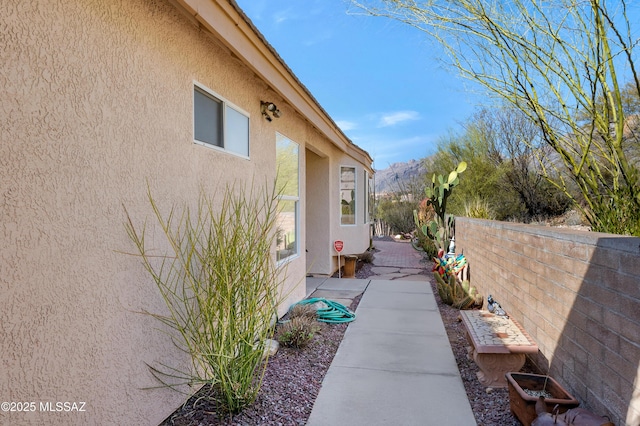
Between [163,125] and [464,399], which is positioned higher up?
[163,125]

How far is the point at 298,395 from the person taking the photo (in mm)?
3963

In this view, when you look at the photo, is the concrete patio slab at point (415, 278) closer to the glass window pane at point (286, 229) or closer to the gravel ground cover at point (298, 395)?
the glass window pane at point (286, 229)

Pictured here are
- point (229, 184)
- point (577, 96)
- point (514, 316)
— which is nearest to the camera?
point (577, 96)

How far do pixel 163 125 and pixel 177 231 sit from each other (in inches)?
37.1

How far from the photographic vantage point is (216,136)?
14.4ft

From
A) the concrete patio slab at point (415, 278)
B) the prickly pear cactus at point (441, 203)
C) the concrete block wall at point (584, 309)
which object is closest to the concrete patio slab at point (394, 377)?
the concrete block wall at point (584, 309)

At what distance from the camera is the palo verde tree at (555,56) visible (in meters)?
3.51

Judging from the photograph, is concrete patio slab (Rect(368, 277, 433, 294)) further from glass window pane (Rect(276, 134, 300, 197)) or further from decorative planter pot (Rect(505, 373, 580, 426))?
decorative planter pot (Rect(505, 373, 580, 426))

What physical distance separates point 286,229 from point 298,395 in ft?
11.1

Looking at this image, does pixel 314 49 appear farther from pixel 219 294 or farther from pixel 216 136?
pixel 219 294

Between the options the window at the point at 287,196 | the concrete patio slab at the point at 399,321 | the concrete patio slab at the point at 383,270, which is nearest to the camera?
the concrete patio slab at the point at 399,321

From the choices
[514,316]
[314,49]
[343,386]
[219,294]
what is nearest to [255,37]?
[219,294]

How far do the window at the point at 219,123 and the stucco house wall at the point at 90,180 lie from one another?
20 cm

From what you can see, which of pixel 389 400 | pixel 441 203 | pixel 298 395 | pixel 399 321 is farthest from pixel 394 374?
pixel 441 203
